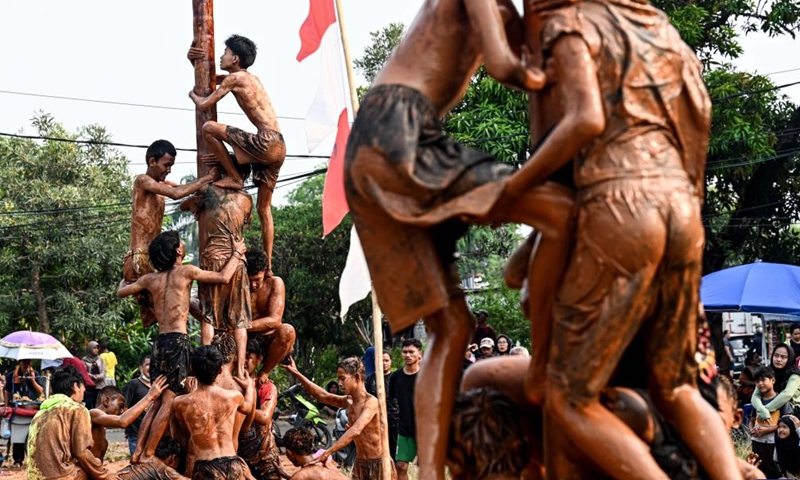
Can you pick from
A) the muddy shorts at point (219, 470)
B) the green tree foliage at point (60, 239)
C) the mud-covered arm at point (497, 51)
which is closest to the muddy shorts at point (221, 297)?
the muddy shorts at point (219, 470)

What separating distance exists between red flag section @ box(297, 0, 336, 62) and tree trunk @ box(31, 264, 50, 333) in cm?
1893

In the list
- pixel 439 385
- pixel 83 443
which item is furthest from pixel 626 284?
pixel 83 443

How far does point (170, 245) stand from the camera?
1073 centimetres

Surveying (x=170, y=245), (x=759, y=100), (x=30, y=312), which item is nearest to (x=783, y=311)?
(x=759, y=100)

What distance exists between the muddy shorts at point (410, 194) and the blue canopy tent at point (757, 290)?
12530 millimetres

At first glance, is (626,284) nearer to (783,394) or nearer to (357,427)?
(357,427)

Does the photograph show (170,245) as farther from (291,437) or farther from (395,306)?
(395,306)

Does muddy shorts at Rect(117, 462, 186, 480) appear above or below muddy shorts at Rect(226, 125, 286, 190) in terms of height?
below

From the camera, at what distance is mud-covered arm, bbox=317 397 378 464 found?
10.5m

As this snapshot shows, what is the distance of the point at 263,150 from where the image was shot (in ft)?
36.2

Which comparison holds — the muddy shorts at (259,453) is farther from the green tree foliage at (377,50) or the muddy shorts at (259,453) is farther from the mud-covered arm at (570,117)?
the green tree foliage at (377,50)

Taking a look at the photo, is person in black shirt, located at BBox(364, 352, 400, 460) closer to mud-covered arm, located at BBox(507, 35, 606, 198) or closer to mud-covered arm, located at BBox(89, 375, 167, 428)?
mud-covered arm, located at BBox(89, 375, 167, 428)

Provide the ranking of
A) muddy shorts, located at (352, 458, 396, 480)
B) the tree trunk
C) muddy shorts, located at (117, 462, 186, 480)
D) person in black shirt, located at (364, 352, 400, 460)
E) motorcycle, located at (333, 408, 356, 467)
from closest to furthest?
1. muddy shorts, located at (117, 462, 186, 480)
2. muddy shorts, located at (352, 458, 396, 480)
3. person in black shirt, located at (364, 352, 400, 460)
4. motorcycle, located at (333, 408, 356, 467)
5. the tree trunk

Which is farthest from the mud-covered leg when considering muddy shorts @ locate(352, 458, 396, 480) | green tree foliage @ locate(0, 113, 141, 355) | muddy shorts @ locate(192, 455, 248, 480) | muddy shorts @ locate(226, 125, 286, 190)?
green tree foliage @ locate(0, 113, 141, 355)
